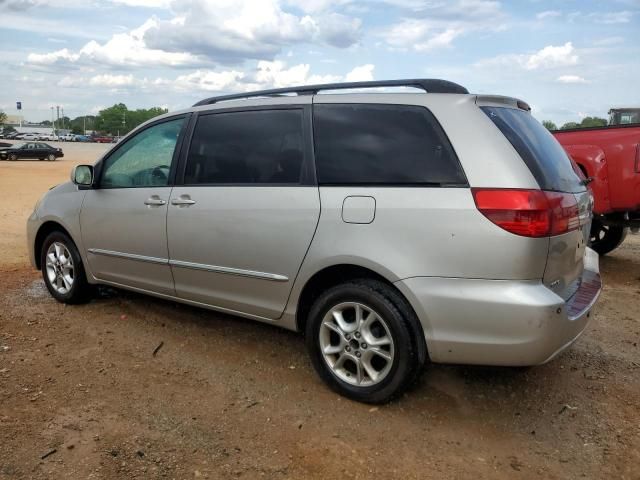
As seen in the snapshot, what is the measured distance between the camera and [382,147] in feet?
10.9

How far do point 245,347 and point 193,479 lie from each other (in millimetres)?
1640

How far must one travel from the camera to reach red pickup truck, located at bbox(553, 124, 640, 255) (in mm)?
6453

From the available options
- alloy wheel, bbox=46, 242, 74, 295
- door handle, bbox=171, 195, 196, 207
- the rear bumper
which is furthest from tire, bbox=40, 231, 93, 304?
the rear bumper

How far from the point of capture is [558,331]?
296cm

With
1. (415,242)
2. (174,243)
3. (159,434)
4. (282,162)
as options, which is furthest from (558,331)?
(174,243)

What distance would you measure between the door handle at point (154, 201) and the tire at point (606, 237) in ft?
18.5

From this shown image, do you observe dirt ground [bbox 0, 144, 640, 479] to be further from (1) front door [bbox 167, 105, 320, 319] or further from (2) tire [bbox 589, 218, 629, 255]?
(2) tire [bbox 589, 218, 629, 255]

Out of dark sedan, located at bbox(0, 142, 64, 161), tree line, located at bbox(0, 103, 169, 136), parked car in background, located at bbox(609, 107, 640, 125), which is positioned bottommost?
dark sedan, located at bbox(0, 142, 64, 161)

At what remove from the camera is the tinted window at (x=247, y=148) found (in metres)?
3.69

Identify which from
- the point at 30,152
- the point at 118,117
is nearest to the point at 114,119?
the point at 118,117

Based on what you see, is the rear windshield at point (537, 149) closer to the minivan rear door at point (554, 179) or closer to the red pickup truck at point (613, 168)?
the minivan rear door at point (554, 179)

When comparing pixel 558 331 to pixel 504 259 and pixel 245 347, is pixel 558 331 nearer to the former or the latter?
pixel 504 259

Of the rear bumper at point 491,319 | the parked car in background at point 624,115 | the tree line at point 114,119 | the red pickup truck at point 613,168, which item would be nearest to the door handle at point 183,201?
the rear bumper at point 491,319

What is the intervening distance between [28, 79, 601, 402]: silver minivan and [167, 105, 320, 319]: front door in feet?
0.03
